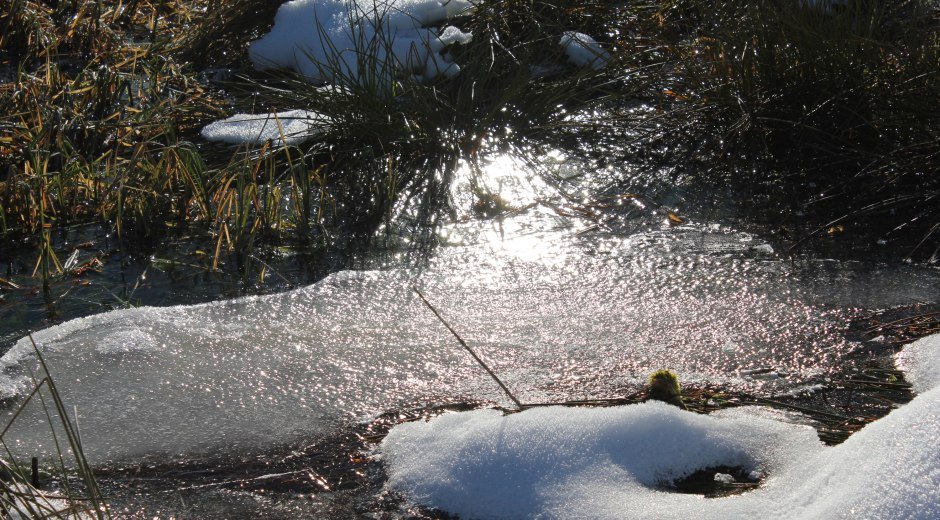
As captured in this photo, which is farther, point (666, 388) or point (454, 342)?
point (454, 342)

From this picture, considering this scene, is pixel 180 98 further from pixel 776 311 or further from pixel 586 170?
pixel 776 311

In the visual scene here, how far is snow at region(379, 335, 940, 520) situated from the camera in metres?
1.60

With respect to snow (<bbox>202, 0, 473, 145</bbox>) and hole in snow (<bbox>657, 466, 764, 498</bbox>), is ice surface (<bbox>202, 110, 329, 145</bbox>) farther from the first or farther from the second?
hole in snow (<bbox>657, 466, 764, 498</bbox>)

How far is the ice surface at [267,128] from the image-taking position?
148 inches

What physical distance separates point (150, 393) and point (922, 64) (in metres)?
2.67

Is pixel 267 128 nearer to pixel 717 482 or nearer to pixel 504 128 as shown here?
pixel 504 128

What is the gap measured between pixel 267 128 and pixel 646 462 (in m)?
2.64

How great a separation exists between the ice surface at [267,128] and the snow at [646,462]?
2027mm

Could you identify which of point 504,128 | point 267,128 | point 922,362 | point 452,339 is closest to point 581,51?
point 504,128

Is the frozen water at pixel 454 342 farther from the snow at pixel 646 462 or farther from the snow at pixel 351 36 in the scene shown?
the snow at pixel 351 36

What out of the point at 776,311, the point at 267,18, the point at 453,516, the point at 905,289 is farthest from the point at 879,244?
the point at 267,18

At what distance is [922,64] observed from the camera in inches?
120

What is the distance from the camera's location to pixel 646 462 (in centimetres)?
186

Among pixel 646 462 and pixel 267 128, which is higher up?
pixel 267 128
